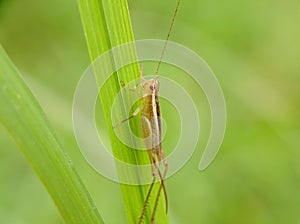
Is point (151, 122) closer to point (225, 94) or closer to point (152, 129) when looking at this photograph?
point (152, 129)

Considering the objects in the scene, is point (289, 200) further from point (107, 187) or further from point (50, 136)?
point (50, 136)

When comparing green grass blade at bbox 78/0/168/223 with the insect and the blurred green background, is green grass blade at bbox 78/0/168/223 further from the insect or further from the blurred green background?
the blurred green background

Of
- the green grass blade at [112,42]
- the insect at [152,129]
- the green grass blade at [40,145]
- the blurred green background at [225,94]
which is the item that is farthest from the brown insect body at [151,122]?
the blurred green background at [225,94]

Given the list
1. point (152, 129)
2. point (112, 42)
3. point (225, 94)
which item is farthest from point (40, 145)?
point (225, 94)

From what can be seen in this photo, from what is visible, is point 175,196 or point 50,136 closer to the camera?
point 50,136

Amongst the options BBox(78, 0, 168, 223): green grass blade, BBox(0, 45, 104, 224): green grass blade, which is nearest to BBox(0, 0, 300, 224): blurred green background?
BBox(78, 0, 168, 223): green grass blade

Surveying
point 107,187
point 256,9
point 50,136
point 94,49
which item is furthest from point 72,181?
point 256,9
